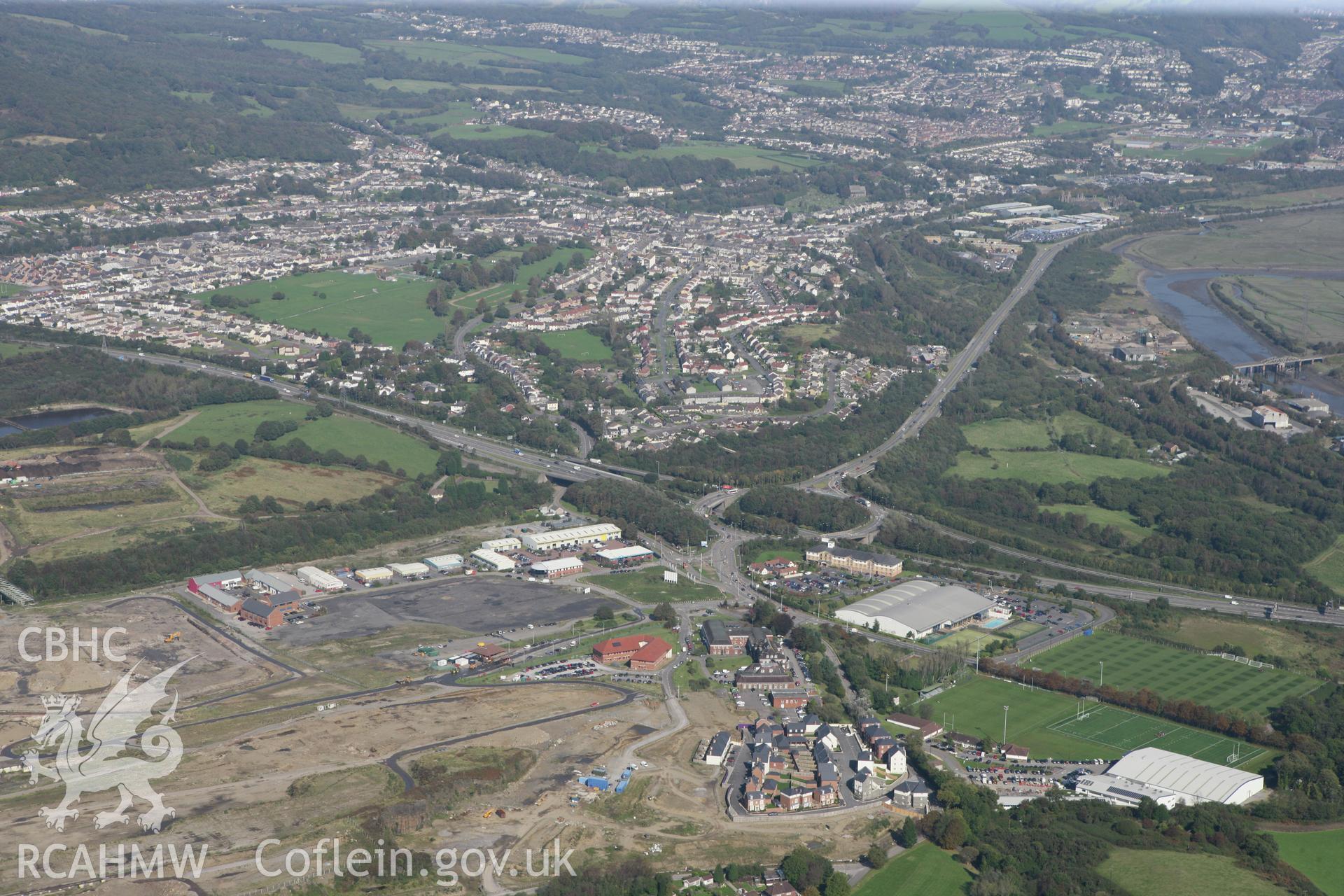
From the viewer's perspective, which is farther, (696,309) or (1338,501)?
(696,309)

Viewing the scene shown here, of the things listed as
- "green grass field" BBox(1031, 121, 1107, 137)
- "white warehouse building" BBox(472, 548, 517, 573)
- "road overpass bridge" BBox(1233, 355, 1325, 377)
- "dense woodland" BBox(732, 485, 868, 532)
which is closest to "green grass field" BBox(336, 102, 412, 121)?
"green grass field" BBox(1031, 121, 1107, 137)

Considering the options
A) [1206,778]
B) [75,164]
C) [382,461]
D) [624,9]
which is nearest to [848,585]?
[1206,778]

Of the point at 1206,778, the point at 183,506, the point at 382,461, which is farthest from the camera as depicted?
the point at 382,461

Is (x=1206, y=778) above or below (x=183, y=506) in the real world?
above

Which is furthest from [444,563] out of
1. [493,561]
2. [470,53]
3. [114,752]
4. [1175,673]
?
[470,53]

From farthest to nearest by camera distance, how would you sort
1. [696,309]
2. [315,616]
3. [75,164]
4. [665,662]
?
[75,164] → [696,309] → [315,616] → [665,662]

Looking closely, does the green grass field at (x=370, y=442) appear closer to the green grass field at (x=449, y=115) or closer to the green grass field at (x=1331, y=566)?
the green grass field at (x=1331, y=566)

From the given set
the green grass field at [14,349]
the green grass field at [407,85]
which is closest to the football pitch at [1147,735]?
the green grass field at [14,349]

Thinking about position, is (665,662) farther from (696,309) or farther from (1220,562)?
(696,309)
